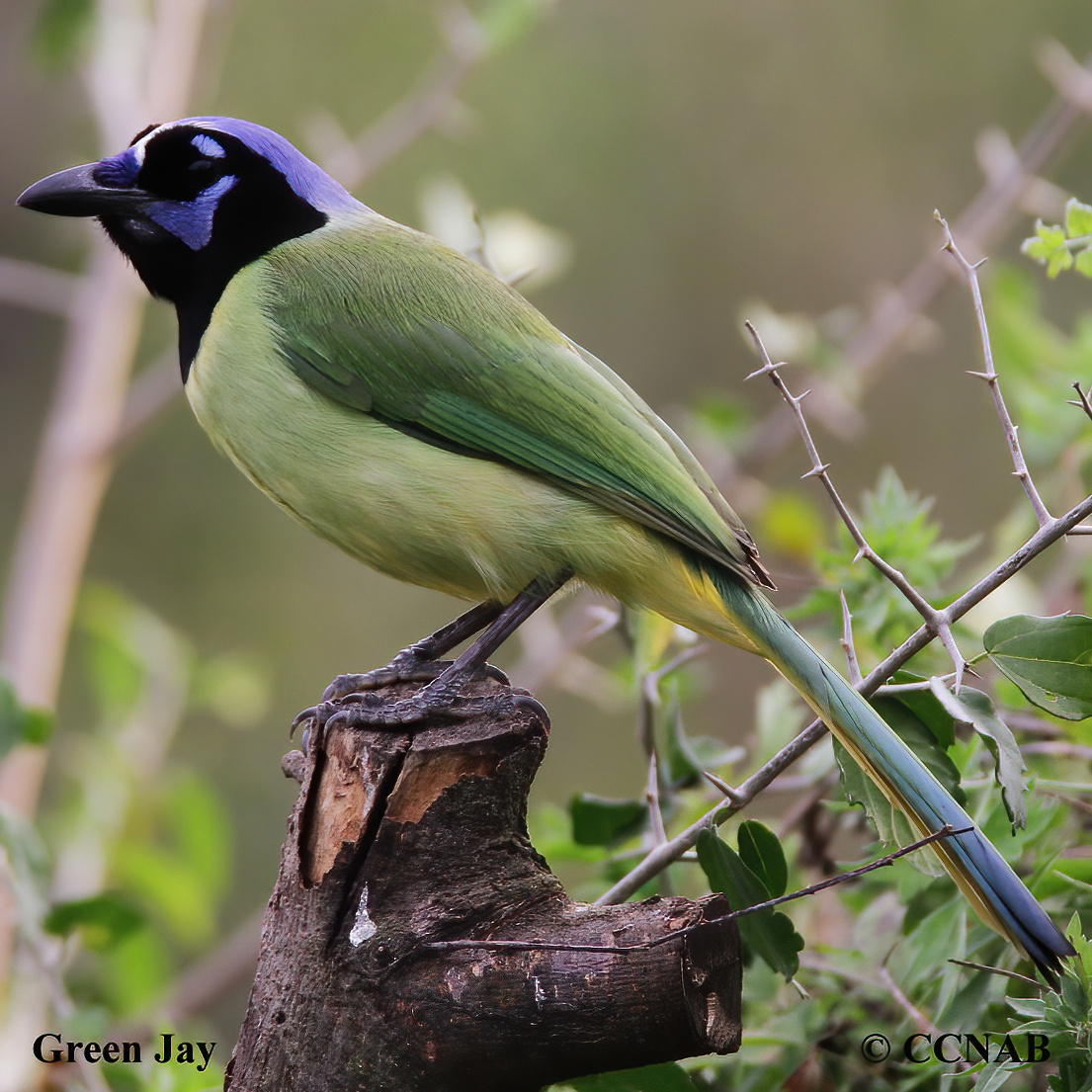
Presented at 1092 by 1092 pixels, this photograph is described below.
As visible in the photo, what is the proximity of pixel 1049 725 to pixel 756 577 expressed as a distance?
2.08 ft

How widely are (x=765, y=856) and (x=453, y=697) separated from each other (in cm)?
57

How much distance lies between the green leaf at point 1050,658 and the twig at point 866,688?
75mm

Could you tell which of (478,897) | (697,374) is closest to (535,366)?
(478,897)

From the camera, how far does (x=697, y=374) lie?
26.9 ft

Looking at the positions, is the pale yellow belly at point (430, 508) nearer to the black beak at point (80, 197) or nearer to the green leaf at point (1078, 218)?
the black beak at point (80, 197)

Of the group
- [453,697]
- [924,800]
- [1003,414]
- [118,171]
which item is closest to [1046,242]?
[1003,414]

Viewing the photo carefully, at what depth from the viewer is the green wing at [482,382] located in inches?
94.0

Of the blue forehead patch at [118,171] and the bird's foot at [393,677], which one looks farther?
→ the blue forehead patch at [118,171]

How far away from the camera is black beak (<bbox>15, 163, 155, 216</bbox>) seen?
2.63 meters

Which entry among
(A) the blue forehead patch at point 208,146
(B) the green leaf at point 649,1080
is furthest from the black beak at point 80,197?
(B) the green leaf at point 649,1080

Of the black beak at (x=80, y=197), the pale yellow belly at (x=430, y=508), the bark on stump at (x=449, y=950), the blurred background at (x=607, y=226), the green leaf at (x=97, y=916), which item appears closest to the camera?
the bark on stump at (x=449, y=950)

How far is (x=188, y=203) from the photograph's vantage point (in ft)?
8.89

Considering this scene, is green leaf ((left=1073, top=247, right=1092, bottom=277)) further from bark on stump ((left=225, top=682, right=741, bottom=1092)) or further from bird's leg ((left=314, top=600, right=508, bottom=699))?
bird's leg ((left=314, top=600, right=508, bottom=699))

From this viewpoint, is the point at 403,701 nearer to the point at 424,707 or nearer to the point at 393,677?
the point at 424,707
